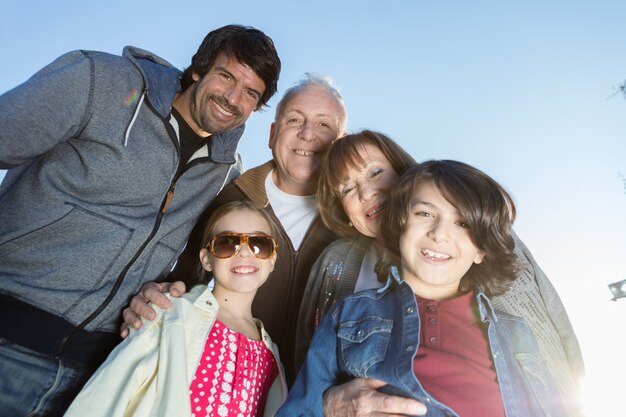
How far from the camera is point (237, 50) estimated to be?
302cm

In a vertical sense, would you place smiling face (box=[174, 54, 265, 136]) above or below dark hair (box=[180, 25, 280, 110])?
below

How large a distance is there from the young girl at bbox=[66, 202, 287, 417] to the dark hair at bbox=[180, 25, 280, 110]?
1056 mm

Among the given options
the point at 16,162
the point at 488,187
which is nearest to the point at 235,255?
the point at 16,162

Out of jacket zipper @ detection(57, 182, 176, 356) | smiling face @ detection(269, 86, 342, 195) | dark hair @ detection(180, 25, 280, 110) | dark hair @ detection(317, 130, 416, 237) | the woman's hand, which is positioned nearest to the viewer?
the woman's hand

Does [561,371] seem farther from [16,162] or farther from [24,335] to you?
[16,162]

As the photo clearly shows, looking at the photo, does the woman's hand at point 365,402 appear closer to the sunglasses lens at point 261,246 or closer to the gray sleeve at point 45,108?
the sunglasses lens at point 261,246

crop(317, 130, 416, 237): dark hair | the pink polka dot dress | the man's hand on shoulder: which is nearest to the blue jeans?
the man's hand on shoulder

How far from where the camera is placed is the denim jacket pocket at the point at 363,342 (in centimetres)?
176

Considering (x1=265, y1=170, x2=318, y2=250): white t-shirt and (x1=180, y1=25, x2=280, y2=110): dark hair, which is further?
(x1=265, y1=170, x2=318, y2=250): white t-shirt

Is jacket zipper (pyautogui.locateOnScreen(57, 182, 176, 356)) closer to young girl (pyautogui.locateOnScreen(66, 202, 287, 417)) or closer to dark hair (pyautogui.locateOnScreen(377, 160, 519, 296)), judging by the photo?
young girl (pyautogui.locateOnScreen(66, 202, 287, 417))

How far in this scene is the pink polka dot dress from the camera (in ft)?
6.64

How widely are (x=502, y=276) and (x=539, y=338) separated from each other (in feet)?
1.02

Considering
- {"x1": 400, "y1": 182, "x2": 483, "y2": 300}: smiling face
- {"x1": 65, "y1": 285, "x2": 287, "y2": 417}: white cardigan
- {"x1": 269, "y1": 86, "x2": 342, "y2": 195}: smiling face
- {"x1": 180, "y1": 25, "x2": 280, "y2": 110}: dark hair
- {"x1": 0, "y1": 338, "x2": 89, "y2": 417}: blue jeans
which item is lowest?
{"x1": 0, "y1": 338, "x2": 89, "y2": 417}: blue jeans

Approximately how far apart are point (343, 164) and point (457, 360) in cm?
134
